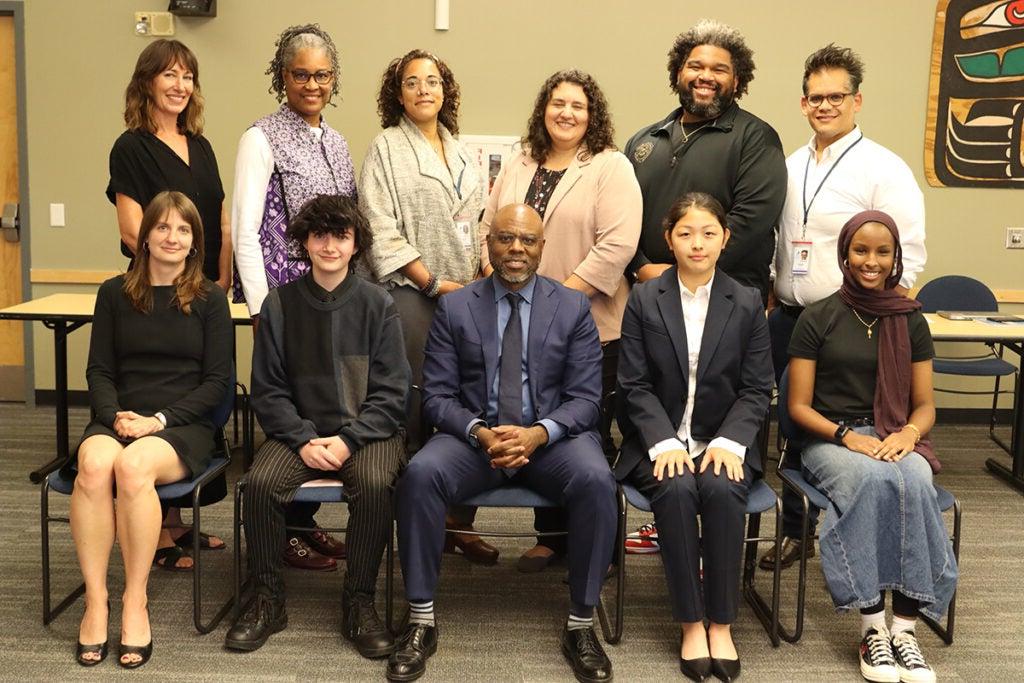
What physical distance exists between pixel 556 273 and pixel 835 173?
101cm

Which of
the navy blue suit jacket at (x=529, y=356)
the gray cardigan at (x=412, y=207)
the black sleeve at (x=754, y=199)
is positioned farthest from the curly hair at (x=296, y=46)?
the black sleeve at (x=754, y=199)

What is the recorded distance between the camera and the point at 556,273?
339cm

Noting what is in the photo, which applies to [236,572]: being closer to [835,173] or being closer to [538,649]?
[538,649]

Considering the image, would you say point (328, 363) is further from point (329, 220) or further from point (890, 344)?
point (890, 344)

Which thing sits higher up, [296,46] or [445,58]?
[445,58]

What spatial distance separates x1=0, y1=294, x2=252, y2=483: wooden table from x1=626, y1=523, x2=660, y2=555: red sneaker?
189 cm

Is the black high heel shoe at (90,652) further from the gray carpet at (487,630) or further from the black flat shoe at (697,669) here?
the black flat shoe at (697,669)

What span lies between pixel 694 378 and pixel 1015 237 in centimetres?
359

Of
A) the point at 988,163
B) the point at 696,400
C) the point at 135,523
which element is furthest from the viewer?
the point at 988,163

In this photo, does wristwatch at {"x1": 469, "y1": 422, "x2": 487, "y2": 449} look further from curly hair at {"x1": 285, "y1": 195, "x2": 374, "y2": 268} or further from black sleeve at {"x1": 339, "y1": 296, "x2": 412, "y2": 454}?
curly hair at {"x1": 285, "y1": 195, "x2": 374, "y2": 268}

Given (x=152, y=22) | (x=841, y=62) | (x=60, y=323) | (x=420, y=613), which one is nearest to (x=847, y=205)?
(x=841, y=62)

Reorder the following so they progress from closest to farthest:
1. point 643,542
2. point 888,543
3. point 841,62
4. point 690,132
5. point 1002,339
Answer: point 888,543, point 841,62, point 690,132, point 643,542, point 1002,339

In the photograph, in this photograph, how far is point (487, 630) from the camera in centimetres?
297

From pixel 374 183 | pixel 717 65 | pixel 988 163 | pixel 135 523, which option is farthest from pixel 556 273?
pixel 988 163
